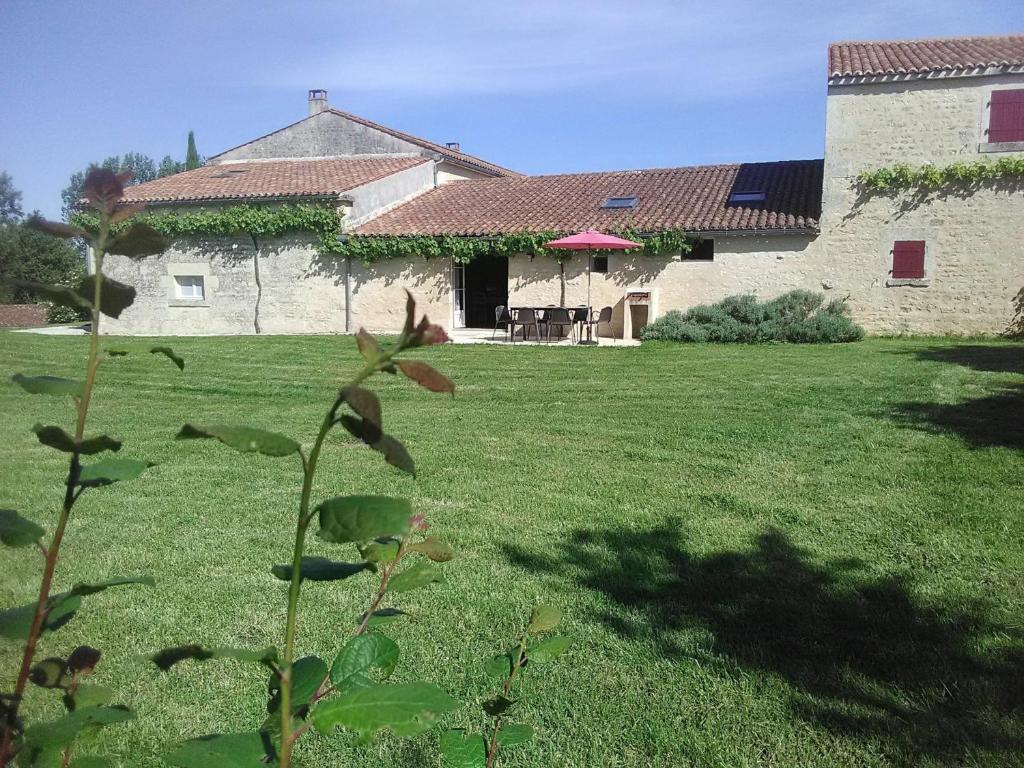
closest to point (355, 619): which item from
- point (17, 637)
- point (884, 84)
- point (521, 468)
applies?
point (17, 637)

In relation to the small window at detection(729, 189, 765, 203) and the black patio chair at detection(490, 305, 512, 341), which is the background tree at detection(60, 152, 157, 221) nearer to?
the black patio chair at detection(490, 305, 512, 341)

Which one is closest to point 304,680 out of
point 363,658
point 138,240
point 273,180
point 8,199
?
point 363,658

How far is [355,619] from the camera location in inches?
128

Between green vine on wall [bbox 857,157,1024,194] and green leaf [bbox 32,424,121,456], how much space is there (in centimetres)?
1872

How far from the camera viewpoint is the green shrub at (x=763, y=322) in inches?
631

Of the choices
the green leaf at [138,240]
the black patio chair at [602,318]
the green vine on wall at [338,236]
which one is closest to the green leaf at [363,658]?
the green leaf at [138,240]

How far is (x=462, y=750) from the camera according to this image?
1381 millimetres

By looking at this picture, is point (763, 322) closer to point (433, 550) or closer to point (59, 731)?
point (433, 550)

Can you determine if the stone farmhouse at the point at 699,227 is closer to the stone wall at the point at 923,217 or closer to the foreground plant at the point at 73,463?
the stone wall at the point at 923,217

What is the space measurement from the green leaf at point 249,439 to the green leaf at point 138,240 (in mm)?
259

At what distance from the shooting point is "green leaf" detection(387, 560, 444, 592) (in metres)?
1.18

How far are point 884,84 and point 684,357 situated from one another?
27.9 feet

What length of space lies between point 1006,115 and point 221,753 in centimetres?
1957

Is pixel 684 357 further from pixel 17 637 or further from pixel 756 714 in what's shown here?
pixel 17 637
